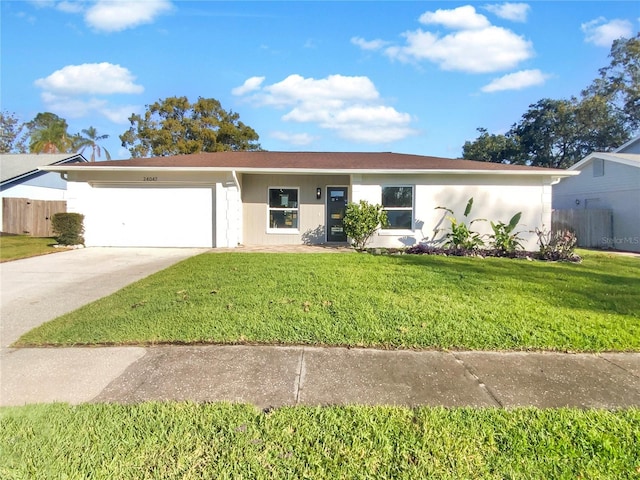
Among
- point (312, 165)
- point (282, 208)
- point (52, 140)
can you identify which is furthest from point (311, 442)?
point (52, 140)

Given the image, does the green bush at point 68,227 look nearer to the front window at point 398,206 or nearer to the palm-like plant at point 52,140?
the front window at point 398,206

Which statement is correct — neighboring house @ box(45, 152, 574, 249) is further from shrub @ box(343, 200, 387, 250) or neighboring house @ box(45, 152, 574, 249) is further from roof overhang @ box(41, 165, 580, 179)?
shrub @ box(343, 200, 387, 250)

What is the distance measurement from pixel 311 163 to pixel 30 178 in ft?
57.5

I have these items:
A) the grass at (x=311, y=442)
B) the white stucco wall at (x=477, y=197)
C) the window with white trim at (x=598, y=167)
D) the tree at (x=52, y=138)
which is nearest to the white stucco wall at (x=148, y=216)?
the white stucco wall at (x=477, y=197)

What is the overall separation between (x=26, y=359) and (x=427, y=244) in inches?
424

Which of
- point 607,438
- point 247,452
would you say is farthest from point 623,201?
point 247,452

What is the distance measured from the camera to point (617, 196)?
16516 mm

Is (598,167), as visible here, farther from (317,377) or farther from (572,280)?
(317,377)

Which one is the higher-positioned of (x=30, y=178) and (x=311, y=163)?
(x=30, y=178)

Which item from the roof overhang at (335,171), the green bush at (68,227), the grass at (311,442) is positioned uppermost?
the roof overhang at (335,171)

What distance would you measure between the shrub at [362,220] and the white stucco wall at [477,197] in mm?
485

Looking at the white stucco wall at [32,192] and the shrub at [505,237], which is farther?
the white stucco wall at [32,192]

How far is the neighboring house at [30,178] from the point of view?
64.7ft

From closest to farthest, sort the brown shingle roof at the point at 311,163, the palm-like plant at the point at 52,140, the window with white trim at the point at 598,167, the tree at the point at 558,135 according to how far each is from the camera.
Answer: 1. the brown shingle roof at the point at 311,163
2. the window with white trim at the point at 598,167
3. the tree at the point at 558,135
4. the palm-like plant at the point at 52,140
